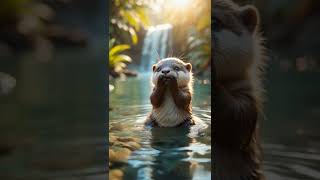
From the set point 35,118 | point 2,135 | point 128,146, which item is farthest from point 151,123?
point 2,135

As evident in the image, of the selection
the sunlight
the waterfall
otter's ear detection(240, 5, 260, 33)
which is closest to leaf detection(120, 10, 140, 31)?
the waterfall

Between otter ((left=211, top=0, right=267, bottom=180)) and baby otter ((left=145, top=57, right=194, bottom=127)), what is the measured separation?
0.71 ft

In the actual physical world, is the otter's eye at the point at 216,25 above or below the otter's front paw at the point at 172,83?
above

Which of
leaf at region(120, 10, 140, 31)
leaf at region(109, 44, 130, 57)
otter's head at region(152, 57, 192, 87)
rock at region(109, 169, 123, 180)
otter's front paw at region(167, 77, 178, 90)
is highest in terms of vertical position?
leaf at region(120, 10, 140, 31)

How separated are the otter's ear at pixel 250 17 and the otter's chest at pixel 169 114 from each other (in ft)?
2.44

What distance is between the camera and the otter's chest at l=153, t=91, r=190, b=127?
310cm

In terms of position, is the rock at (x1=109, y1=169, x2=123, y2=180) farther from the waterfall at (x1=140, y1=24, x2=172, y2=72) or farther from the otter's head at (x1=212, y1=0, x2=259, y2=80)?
the otter's head at (x1=212, y1=0, x2=259, y2=80)

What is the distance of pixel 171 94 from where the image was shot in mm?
3074

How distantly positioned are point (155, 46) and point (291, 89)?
0.98m

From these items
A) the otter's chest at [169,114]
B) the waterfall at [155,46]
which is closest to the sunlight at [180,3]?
→ the waterfall at [155,46]

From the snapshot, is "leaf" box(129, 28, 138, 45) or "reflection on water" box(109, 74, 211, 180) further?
"leaf" box(129, 28, 138, 45)

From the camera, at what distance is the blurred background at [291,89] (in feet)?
9.35

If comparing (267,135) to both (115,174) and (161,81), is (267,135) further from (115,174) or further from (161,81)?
(115,174)

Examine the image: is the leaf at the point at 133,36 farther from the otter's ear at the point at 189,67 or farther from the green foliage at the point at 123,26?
the otter's ear at the point at 189,67
